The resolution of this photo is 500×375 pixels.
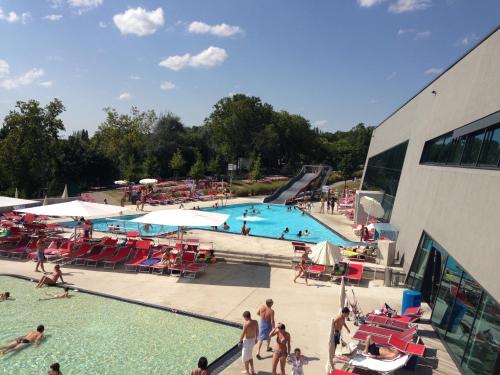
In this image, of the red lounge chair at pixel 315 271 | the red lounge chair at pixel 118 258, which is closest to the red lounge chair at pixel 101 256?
the red lounge chair at pixel 118 258

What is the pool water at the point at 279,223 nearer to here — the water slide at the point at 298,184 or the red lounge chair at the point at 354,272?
the water slide at the point at 298,184

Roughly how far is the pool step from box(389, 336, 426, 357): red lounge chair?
818 centimetres

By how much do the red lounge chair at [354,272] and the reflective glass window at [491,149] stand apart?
616 centimetres

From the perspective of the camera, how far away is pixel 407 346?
7836 millimetres

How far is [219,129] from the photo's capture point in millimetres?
67125

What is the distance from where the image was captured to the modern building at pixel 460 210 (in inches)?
299

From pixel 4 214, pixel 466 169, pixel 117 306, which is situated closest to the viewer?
pixel 466 169

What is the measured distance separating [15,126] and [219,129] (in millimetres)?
37087

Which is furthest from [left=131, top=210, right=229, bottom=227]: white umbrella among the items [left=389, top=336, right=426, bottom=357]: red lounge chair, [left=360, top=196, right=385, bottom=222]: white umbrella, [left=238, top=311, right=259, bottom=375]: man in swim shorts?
[left=360, top=196, right=385, bottom=222]: white umbrella

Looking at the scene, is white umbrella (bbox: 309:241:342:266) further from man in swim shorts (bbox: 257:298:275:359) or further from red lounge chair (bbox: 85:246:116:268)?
red lounge chair (bbox: 85:246:116:268)

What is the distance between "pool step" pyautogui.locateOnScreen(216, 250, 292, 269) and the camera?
16297 millimetres

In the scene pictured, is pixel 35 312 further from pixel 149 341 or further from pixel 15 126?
pixel 15 126

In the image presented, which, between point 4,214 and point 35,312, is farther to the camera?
point 4,214

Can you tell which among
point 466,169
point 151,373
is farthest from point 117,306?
point 466,169
